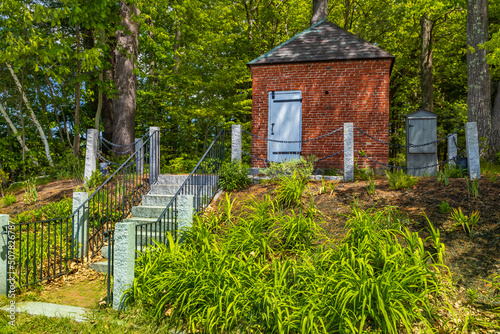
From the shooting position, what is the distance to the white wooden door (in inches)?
399

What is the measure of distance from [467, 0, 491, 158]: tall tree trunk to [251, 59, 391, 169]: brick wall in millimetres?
2396

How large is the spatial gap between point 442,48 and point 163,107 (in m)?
14.8

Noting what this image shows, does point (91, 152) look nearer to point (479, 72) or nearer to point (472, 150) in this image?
point (472, 150)

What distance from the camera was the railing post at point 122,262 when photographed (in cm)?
401

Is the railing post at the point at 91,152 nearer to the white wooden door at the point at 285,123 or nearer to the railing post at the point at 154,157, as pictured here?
the railing post at the point at 154,157

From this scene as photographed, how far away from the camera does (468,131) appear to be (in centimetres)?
686

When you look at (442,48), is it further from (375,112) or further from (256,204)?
(256,204)

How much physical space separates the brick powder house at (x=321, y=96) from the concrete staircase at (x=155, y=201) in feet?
9.45

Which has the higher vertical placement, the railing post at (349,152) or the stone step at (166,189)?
the railing post at (349,152)

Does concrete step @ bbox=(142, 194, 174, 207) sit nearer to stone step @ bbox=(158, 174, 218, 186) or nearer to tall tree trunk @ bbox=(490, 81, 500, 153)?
stone step @ bbox=(158, 174, 218, 186)

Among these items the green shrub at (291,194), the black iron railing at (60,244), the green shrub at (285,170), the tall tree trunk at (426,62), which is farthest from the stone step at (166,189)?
the tall tree trunk at (426,62)

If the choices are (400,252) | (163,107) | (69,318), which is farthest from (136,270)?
(163,107)

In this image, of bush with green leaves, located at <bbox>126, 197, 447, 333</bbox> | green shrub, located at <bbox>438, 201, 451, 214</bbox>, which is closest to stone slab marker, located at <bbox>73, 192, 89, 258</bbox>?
bush with green leaves, located at <bbox>126, 197, 447, 333</bbox>

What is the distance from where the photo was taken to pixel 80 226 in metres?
6.01
